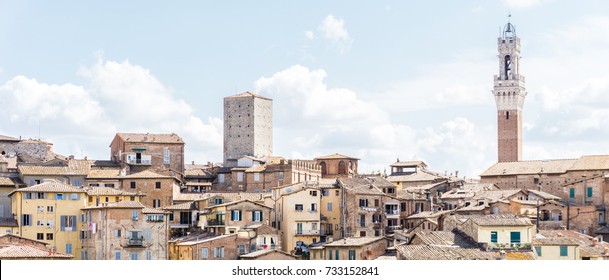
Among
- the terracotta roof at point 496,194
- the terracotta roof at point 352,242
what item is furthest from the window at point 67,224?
the terracotta roof at point 496,194

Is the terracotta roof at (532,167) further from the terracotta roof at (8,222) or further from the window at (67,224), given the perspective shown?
the terracotta roof at (8,222)

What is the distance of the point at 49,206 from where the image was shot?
206 ft

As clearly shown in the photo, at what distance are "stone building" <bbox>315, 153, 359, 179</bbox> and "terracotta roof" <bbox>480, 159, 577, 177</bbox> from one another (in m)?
11.4

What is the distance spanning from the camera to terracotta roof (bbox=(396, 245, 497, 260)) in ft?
147

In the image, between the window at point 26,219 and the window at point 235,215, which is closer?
the window at point 26,219

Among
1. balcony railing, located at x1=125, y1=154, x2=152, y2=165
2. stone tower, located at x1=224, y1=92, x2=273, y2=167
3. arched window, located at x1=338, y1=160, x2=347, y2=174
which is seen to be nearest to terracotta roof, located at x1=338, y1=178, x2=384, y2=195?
balcony railing, located at x1=125, y1=154, x2=152, y2=165

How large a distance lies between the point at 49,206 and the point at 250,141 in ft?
140

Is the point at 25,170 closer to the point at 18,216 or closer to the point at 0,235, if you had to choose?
the point at 18,216

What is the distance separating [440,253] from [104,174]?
3384 centimetres

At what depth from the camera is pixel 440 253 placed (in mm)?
45406

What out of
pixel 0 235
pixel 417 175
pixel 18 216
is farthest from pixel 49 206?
pixel 417 175

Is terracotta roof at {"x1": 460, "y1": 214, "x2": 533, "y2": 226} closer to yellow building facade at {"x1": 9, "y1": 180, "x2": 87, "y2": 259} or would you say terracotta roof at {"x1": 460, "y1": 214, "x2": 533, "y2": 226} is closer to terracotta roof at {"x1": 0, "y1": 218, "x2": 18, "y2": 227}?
yellow building facade at {"x1": 9, "y1": 180, "x2": 87, "y2": 259}

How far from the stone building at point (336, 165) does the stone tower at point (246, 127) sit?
14.5m

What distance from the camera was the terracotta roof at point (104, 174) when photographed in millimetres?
72688
